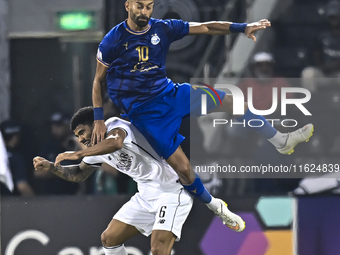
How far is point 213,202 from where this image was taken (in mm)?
4035

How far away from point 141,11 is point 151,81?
1.69 feet

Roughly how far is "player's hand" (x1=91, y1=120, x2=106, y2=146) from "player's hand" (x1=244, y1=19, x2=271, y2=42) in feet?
4.16

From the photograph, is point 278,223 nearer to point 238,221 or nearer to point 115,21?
point 238,221

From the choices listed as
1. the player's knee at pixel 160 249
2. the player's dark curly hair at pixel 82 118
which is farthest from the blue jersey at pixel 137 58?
the player's knee at pixel 160 249

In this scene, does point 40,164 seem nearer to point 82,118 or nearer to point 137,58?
point 82,118

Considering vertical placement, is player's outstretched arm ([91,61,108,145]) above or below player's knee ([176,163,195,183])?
above

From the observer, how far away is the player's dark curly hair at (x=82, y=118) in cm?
388

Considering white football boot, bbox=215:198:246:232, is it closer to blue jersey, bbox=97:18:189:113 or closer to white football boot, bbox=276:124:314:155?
white football boot, bbox=276:124:314:155

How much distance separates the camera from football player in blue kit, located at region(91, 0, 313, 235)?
374cm

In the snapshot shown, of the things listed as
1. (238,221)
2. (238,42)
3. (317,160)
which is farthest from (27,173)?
(317,160)

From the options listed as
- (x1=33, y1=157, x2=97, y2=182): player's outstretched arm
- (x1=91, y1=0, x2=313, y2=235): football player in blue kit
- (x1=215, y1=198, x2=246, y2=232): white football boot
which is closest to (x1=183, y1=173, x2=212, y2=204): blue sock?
(x1=91, y1=0, x2=313, y2=235): football player in blue kit

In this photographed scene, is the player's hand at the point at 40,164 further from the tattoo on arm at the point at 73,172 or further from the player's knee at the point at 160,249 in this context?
the player's knee at the point at 160,249

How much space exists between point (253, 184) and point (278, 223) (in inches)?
15.4

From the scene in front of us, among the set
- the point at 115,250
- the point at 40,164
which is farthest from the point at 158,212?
the point at 40,164
